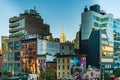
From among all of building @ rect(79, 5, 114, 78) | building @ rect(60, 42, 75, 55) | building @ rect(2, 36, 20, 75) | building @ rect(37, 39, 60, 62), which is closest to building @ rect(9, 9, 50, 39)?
building @ rect(2, 36, 20, 75)

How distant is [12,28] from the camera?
112m

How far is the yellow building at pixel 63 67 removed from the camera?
84.1 m

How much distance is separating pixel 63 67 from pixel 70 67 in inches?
102

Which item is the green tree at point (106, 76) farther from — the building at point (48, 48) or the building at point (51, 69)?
the building at point (48, 48)

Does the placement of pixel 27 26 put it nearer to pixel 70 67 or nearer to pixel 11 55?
pixel 11 55

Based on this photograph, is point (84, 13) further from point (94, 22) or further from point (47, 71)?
point (47, 71)

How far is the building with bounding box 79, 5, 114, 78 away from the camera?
92875 mm

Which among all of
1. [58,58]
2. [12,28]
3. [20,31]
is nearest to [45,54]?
[58,58]

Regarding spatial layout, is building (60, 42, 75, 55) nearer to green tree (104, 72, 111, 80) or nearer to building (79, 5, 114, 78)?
building (79, 5, 114, 78)

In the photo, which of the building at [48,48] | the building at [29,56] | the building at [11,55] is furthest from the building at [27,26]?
the building at [48,48]

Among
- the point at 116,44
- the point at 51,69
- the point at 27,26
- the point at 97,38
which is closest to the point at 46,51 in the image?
the point at 51,69

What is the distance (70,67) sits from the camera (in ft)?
275

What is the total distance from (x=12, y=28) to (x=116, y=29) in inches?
1608

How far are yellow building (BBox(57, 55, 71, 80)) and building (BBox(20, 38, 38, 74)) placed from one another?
10.2 m
